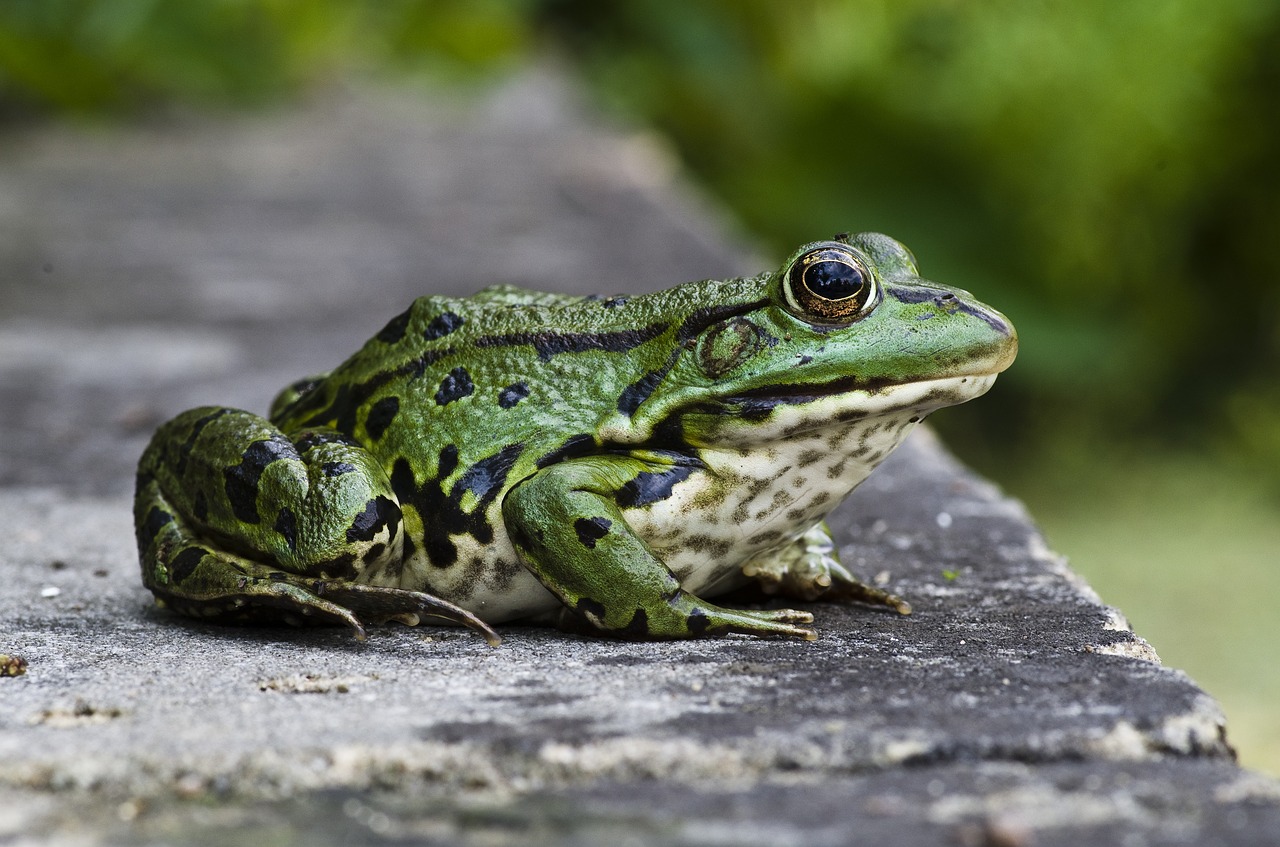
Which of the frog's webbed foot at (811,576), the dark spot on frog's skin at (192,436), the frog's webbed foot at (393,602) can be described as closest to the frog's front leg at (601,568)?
the frog's webbed foot at (393,602)

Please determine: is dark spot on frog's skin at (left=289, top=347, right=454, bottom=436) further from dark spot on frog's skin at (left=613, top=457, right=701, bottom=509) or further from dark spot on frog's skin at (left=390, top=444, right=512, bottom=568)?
dark spot on frog's skin at (left=613, top=457, right=701, bottom=509)

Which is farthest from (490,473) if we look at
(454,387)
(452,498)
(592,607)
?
(592,607)

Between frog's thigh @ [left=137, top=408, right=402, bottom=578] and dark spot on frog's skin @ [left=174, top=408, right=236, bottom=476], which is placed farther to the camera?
dark spot on frog's skin @ [left=174, top=408, right=236, bottom=476]

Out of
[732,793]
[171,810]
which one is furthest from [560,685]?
[171,810]

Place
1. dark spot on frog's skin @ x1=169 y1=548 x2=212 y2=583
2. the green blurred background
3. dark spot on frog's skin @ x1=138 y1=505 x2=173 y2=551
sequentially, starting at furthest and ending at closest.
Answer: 1. the green blurred background
2. dark spot on frog's skin @ x1=138 y1=505 x2=173 y2=551
3. dark spot on frog's skin @ x1=169 y1=548 x2=212 y2=583

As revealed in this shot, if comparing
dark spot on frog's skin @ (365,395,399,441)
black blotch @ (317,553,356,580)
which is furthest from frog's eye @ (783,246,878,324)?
black blotch @ (317,553,356,580)

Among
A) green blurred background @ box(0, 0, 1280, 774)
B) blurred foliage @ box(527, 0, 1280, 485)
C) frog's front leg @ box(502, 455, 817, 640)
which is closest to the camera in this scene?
frog's front leg @ box(502, 455, 817, 640)

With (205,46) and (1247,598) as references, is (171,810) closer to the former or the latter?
(1247,598)
